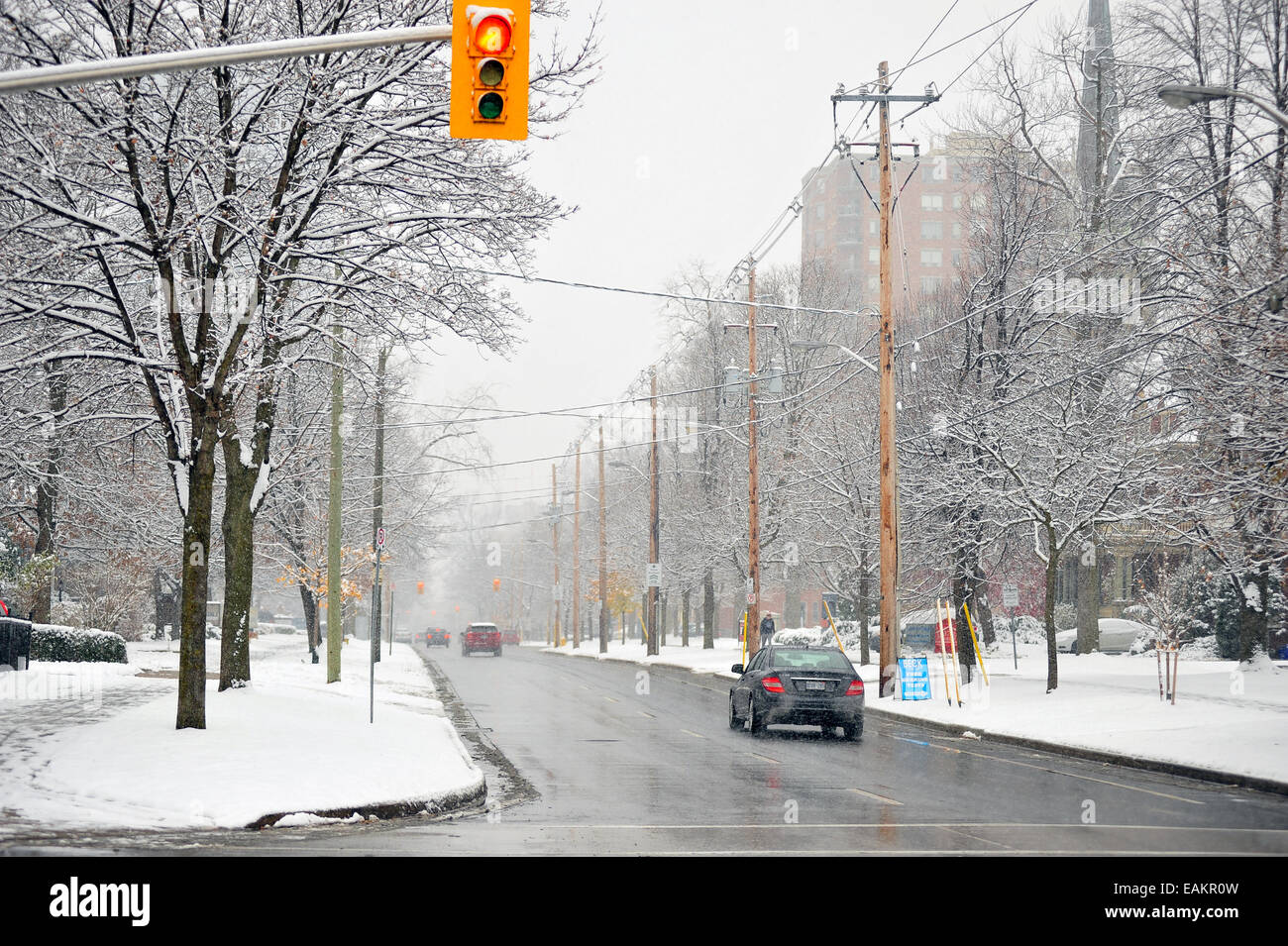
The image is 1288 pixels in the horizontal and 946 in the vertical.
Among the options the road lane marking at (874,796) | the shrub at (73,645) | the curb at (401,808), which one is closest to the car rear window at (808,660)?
the road lane marking at (874,796)

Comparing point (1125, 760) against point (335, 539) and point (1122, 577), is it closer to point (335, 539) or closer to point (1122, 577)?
point (335, 539)

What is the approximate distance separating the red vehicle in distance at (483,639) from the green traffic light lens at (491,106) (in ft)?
171

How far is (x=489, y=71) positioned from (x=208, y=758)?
777 cm

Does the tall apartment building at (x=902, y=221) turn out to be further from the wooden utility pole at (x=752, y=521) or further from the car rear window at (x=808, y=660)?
the car rear window at (x=808, y=660)

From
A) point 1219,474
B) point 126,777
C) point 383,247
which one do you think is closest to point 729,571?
point 1219,474

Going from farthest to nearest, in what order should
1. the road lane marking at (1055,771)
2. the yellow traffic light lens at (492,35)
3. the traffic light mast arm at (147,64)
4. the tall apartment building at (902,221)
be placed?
the tall apartment building at (902,221) → the road lane marking at (1055,771) → the yellow traffic light lens at (492,35) → the traffic light mast arm at (147,64)

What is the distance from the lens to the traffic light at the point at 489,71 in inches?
376

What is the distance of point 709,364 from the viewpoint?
5491 cm

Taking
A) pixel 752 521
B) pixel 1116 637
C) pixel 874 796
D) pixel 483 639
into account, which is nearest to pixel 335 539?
pixel 874 796

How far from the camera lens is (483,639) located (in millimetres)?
60594

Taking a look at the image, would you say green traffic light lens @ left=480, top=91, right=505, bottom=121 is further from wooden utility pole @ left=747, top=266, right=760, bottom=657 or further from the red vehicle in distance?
the red vehicle in distance

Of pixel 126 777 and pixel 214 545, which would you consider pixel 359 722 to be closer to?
pixel 126 777

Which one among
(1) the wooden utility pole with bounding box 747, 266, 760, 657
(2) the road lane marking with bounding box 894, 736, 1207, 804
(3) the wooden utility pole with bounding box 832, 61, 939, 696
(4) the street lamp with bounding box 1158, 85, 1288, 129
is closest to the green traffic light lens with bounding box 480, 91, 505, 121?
(4) the street lamp with bounding box 1158, 85, 1288, 129
